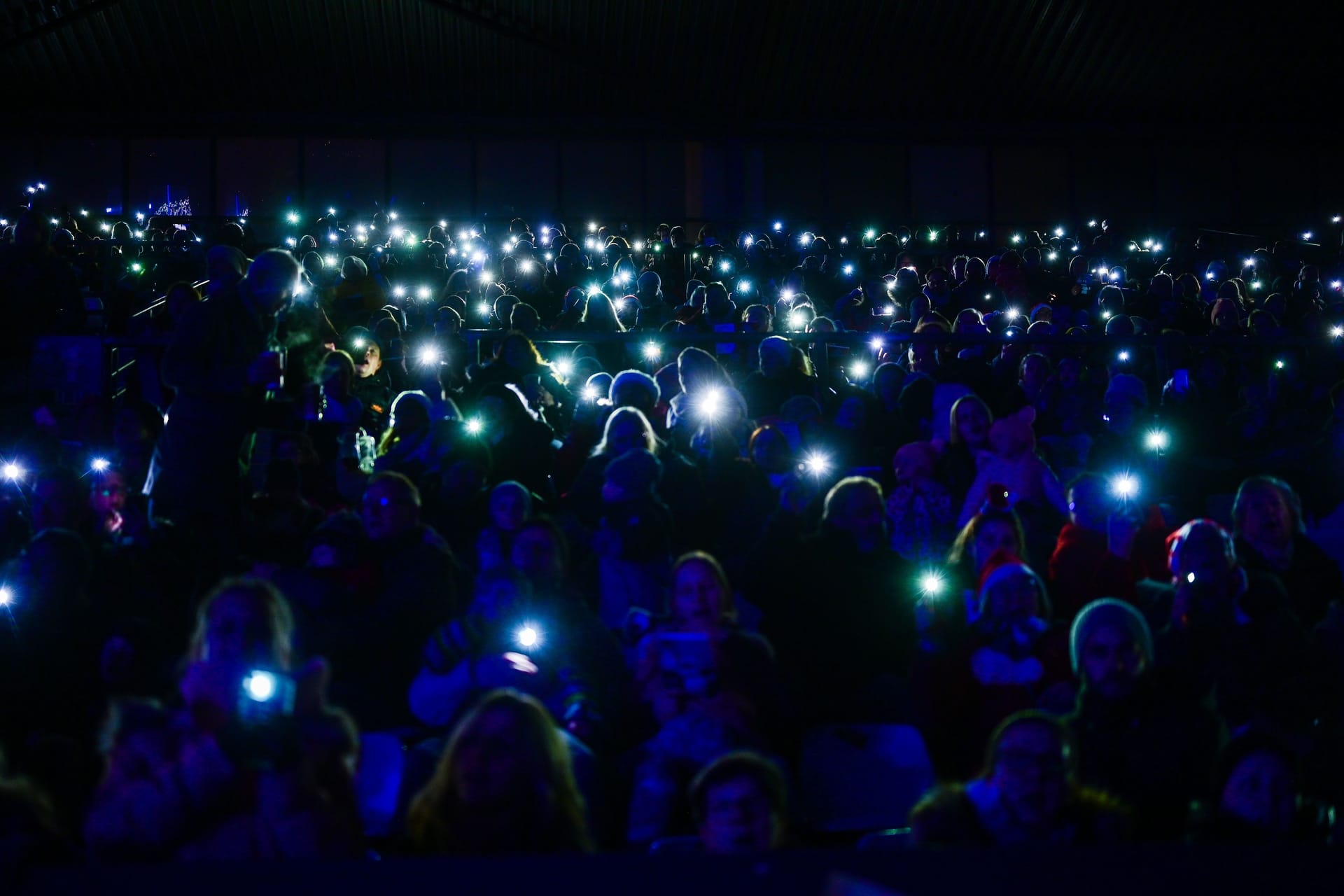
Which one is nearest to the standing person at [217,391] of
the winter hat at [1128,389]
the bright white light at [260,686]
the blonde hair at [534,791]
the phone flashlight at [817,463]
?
the bright white light at [260,686]

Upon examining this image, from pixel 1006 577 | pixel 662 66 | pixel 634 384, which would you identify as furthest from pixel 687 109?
pixel 1006 577

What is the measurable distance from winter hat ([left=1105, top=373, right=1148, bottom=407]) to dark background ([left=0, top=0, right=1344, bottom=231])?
13.9 meters

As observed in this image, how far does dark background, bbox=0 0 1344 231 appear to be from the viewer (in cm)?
2088

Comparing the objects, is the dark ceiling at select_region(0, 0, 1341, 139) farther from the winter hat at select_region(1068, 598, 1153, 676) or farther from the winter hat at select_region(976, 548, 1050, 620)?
the winter hat at select_region(1068, 598, 1153, 676)

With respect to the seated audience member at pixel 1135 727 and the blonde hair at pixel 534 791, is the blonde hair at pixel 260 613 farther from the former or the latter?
the seated audience member at pixel 1135 727

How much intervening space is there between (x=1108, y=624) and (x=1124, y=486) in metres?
2.42

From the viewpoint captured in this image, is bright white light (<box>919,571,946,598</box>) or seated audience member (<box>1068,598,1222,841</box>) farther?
bright white light (<box>919,571,946,598</box>)

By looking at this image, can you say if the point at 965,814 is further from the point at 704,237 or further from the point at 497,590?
the point at 704,237

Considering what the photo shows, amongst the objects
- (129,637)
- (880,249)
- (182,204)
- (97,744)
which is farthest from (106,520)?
(182,204)

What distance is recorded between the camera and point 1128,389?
7.93 metres

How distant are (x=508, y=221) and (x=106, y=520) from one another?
15854 mm

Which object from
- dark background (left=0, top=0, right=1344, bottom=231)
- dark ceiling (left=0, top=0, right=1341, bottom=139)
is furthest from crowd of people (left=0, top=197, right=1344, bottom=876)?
dark background (left=0, top=0, right=1344, bottom=231)

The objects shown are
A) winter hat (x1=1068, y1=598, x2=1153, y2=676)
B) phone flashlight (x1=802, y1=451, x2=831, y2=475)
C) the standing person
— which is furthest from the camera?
phone flashlight (x1=802, y1=451, x2=831, y2=475)

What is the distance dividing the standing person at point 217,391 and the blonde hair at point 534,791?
2.65 metres
